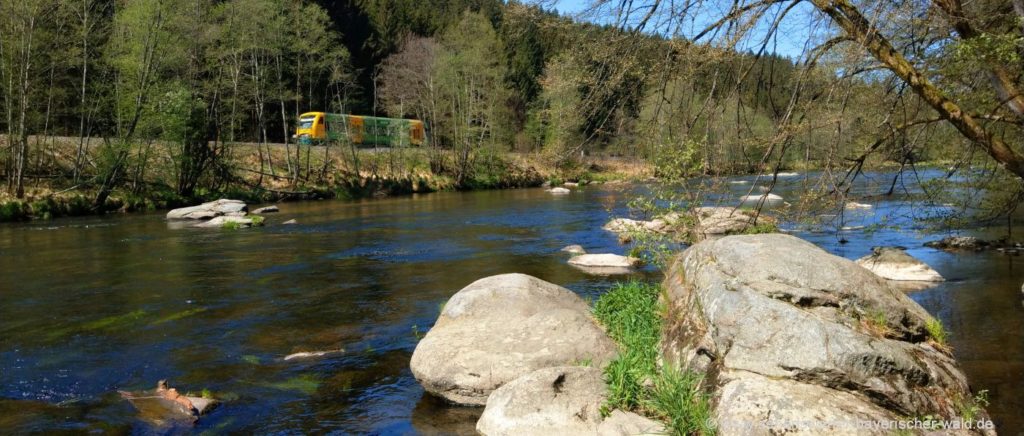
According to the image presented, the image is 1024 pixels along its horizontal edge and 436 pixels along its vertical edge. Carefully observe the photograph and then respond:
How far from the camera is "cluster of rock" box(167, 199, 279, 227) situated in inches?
987

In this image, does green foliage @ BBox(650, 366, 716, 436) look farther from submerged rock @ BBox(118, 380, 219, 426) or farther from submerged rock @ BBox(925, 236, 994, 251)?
submerged rock @ BBox(925, 236, 994, 251)

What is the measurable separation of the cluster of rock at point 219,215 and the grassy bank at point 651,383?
2012cm

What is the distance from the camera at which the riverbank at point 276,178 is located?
2841 centimetres

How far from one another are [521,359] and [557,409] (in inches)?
55.9

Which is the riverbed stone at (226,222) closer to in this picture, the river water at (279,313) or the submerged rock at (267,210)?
the river water at (279,313)

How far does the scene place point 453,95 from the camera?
5038 centimetres

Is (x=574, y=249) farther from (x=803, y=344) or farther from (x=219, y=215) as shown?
(x=219, y=215)

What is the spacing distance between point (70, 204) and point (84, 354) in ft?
73.6

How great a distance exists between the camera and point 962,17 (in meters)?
6.42

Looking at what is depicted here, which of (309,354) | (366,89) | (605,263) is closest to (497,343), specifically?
(309,354)

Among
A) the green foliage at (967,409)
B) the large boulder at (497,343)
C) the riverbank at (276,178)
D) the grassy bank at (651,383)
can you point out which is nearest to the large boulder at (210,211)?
the riverbank at (276,178)

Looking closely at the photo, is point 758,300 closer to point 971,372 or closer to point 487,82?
point 971,372

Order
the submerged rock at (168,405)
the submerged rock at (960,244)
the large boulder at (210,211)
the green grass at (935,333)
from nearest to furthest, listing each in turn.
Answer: the green grass at (935,333), the submerged rock at (168,405), the submerged rock at (960,244), the large boulder at (210,211)

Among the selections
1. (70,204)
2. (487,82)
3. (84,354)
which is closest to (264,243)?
(84,354)
